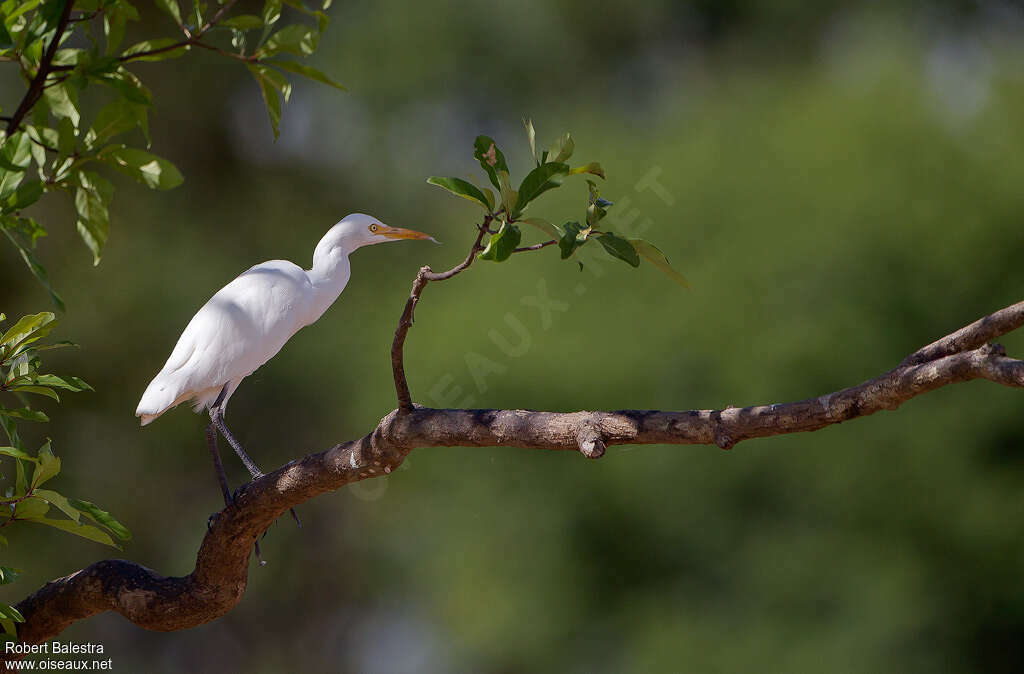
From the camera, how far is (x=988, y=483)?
19.8 feet

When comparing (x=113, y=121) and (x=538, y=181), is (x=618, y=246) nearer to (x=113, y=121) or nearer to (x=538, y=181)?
(x=538, y=181)

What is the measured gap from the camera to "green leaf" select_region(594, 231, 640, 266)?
140 centimetres

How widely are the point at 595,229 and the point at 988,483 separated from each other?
528 centimetres

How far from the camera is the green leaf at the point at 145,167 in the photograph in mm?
1468

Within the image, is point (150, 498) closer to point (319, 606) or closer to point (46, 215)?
point (319, 606)

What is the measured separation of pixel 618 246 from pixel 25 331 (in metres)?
0.90

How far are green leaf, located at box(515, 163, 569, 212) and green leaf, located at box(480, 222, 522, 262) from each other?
0.03 m

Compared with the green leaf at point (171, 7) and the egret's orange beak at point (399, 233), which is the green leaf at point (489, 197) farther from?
the egret's orange beak at point (399, 233)

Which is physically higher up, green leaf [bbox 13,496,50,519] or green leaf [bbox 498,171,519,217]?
green leaf [bbox 498,171,519,217]

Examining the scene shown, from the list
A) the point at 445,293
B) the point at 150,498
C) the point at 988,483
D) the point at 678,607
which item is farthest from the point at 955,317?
the point at 150,498

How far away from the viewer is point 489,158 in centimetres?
142

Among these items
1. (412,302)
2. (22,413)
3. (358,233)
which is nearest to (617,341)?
(358,233)

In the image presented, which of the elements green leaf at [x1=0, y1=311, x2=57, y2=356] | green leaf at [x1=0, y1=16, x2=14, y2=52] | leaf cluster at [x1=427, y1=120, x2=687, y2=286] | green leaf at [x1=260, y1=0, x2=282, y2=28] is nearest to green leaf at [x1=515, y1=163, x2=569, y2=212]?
leaf cluster at [x1=427, y1=120, x2=687, y2=286]

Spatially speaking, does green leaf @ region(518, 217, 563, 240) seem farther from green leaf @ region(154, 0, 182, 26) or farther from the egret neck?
the egret neck
